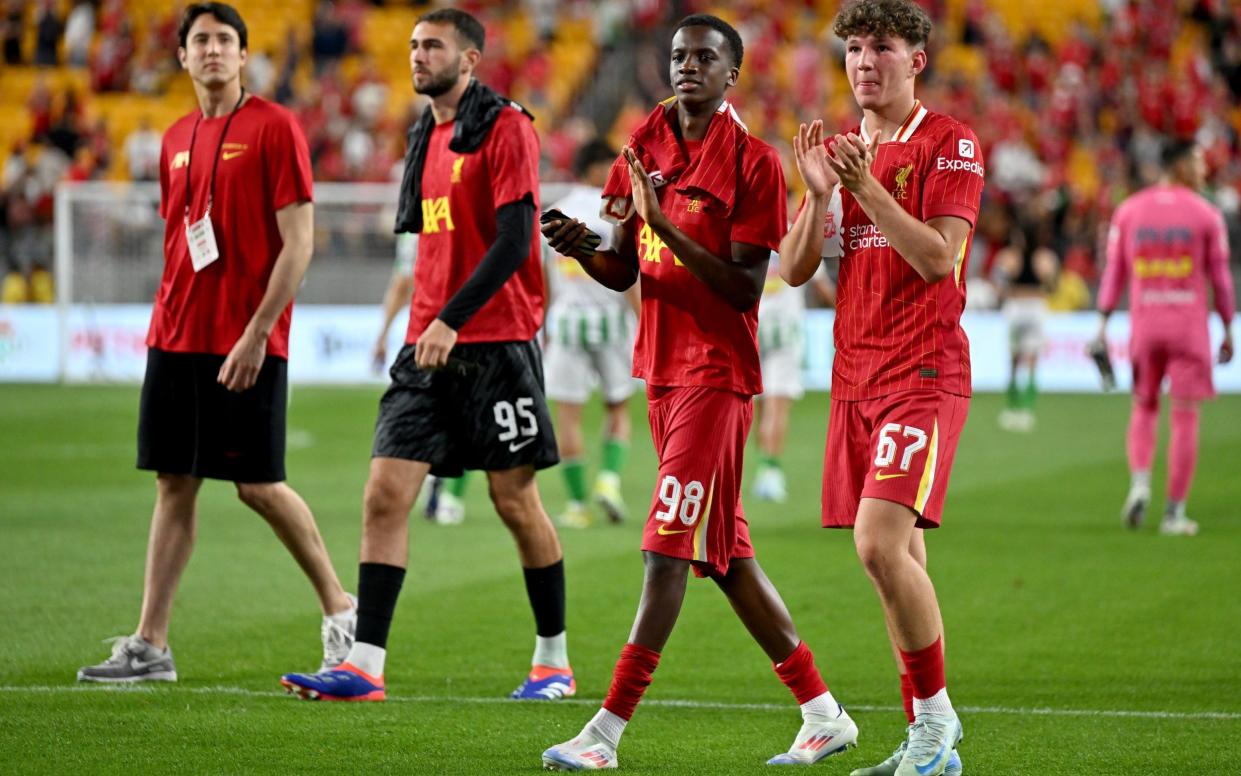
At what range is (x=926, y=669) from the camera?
5.13 meters

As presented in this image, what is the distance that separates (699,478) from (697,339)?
0.44 metres

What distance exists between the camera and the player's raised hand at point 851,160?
4820mm

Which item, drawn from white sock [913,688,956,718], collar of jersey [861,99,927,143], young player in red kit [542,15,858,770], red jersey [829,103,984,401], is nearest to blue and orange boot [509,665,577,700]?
young player in red kit [542,15,858,770]

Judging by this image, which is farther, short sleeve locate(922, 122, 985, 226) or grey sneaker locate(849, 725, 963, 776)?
grey sneaker locate(849, 725, 963, 776)

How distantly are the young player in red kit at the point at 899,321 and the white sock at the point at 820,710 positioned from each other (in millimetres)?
341

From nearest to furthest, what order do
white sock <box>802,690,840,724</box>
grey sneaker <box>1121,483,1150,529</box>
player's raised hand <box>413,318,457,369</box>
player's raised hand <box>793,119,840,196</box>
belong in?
player's raised hand <box>793,119,840,196</box>, white sock <box>802,690,840,724</box>, player's raised hand <box>413,318,457,369</box>, grey sneaker <box>1121,483,1150,529</box>

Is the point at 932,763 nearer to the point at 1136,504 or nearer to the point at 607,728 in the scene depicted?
the point at 607,728

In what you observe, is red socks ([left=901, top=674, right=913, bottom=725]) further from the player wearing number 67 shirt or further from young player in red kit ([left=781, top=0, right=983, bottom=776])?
the player wearing number 67 shirt

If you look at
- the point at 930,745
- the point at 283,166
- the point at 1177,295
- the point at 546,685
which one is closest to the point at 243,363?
the point at 283,166

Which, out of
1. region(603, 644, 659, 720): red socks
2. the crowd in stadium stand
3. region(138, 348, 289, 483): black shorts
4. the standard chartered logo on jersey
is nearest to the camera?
the standard chartered logo on jersey

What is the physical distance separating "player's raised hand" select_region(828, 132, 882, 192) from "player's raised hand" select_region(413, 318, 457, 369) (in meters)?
1.71

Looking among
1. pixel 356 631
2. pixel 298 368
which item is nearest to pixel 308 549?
pixel 356 631

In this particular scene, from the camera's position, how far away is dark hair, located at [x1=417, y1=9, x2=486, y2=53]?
6508 millimetres

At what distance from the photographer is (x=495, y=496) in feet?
21.4
